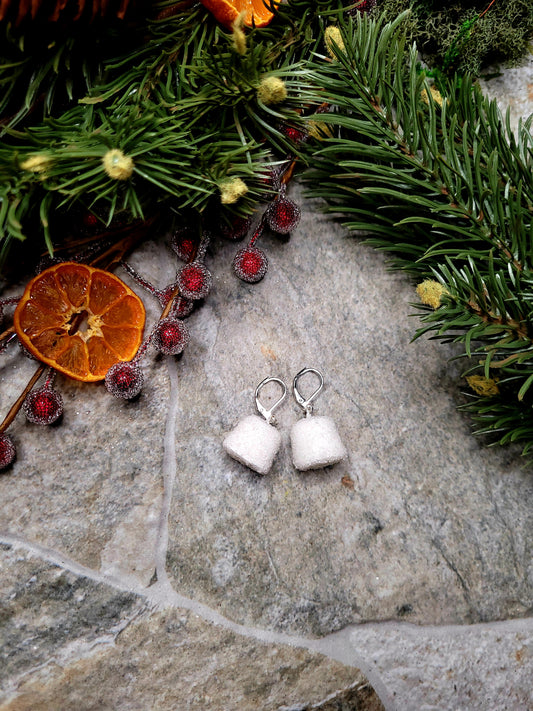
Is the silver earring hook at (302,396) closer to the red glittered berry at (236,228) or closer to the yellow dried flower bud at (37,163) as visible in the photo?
the red glittered berry at (236,228)

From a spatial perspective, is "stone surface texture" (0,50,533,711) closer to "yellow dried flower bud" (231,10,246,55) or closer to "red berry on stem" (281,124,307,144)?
"red berry on stem" (281,124,307,144)

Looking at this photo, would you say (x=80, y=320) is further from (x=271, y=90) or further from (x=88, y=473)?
(x=271, y=90)

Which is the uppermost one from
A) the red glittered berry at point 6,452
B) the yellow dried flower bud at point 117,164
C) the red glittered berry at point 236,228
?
the yellow dried flower bud at point 117,164

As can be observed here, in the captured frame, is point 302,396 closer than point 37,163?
No

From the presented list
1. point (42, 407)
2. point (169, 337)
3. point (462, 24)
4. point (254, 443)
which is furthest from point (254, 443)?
point (462, 24)

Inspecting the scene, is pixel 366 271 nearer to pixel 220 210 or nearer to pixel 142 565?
pixel 220 210

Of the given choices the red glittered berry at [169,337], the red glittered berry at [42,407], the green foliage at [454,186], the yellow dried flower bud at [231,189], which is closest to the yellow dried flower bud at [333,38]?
the green foliage at [454,186]

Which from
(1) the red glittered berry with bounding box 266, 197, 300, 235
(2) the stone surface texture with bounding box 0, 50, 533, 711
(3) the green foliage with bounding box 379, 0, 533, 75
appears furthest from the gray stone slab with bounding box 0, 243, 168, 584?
(3) the green foliage with bounding box 379, 0, 533, 75
